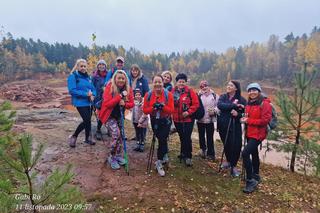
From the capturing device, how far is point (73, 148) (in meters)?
7.38

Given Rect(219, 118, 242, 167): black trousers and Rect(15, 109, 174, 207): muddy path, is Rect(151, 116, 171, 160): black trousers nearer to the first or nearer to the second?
Rect(15, 109, 174, 207): muddy path

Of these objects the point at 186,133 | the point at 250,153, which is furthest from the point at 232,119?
the point at 186,133

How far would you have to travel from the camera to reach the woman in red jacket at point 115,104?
6129 millimetres

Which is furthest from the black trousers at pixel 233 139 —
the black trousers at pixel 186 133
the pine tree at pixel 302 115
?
the pine tree at pixel 302 115

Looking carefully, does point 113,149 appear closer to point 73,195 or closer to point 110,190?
point 110,190

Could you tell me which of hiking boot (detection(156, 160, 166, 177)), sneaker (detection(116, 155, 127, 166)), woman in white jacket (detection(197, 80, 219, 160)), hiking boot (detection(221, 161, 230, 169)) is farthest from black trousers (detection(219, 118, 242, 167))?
sneaker (detection(116, 155, 127, 166))

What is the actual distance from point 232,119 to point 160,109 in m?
1.90

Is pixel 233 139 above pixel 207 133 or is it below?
above

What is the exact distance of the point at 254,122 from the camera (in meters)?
5.81

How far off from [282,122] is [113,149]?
5010mm

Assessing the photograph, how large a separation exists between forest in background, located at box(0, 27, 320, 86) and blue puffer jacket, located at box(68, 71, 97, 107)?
5817 centimetres

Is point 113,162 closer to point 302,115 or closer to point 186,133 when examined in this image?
point 186,133

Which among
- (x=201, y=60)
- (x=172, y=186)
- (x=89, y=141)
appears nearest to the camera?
(x=172, y=186)

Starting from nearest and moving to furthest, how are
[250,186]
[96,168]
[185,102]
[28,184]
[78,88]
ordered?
[28,184], [250,186], [96,168], [185,102], [78,88]
